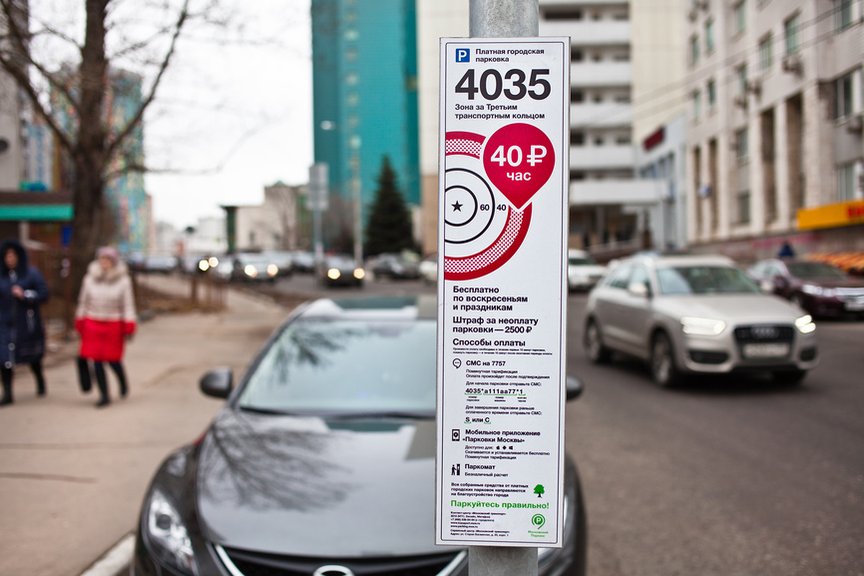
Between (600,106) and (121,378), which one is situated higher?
(600,106)

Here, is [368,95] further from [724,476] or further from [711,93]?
[724,476]

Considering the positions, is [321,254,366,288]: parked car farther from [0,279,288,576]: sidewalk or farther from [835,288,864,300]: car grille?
[0,279,288,576]: sidewalk

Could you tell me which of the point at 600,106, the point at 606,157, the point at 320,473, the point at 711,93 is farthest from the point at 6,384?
the point at 600,106

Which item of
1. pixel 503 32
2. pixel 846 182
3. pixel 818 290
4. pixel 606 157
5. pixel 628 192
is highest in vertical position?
pixel 606 157

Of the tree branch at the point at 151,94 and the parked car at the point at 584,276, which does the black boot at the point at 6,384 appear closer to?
the tree branch at the point at 151,94

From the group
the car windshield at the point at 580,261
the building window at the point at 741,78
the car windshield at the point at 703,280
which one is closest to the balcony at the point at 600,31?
the building window at the point at 741,78

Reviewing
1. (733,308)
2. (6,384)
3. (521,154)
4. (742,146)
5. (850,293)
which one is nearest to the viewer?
(521,154)

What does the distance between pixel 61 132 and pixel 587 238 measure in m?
48.1

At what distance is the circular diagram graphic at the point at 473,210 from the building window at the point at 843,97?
32.1 meters

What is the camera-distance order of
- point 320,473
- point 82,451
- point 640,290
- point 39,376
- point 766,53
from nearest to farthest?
point 320,473 → point 82,451 → point 39,376 → point 640,290 → point 766,53

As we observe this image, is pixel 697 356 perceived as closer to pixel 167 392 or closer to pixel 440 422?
pixel 167 392

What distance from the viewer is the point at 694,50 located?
47.5 m

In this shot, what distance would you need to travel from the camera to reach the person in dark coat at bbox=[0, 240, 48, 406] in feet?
28.3

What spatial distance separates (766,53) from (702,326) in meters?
31.7
